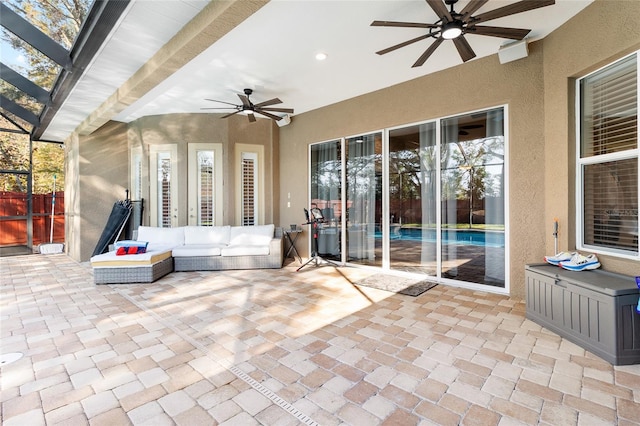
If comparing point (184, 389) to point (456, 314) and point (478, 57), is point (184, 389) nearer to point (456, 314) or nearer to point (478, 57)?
point (456, 314)

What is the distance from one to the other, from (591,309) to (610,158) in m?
1.56

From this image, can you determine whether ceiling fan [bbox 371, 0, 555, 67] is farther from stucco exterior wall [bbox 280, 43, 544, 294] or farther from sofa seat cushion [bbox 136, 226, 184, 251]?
sofa seat cushion [bbox 136, 226, 184, 251]

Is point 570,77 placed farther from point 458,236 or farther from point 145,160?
point 145,160

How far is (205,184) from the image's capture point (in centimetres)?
689

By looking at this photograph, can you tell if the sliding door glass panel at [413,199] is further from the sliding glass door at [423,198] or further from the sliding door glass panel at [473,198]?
the sliding door glass panel at [473,198]

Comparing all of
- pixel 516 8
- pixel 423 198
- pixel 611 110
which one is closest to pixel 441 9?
pixel 516 8

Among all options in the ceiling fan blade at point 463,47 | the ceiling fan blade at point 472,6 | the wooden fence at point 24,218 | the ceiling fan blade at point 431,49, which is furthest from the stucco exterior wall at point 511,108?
the wooden fence at point 24,218

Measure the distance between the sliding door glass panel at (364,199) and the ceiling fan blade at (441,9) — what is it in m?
2.86

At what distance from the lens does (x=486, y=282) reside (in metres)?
4.45

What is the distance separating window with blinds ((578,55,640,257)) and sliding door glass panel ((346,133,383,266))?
2.88m

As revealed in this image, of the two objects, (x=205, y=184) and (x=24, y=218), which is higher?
(x=205, y=184)

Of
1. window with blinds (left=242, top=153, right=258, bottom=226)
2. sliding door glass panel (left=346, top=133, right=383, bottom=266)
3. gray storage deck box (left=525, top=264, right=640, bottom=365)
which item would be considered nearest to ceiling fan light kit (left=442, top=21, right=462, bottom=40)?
gray storage deck box (left=525, top=264, right=640, bottom=365)

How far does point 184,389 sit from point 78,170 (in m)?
6.92

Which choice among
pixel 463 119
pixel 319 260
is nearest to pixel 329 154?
pixel 319 260
